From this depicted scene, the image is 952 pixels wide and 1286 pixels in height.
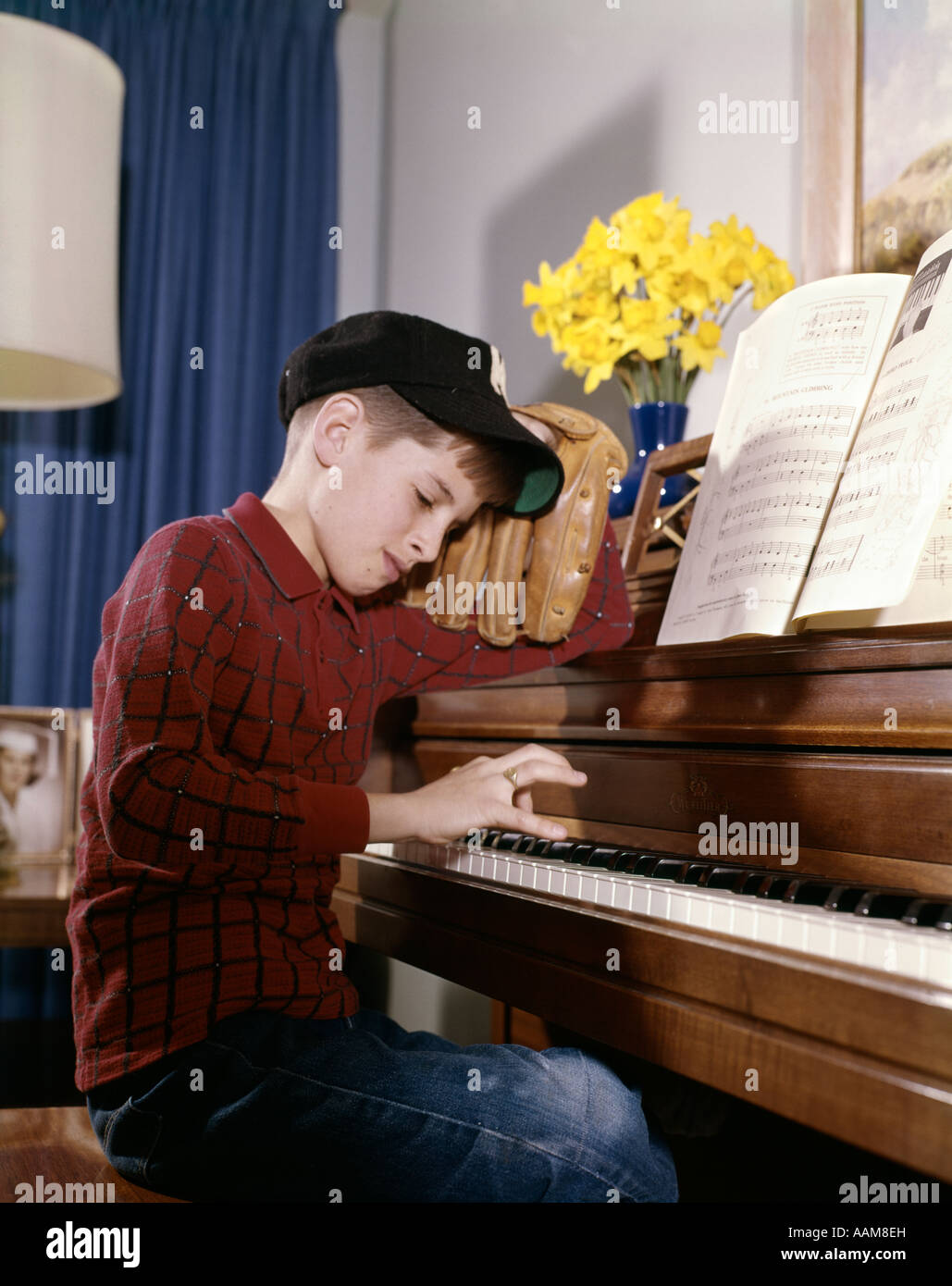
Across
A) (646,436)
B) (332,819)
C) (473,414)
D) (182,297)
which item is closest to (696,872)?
(332,819)

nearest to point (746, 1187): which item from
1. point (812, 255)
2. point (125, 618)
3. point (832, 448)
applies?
point (832, 448)

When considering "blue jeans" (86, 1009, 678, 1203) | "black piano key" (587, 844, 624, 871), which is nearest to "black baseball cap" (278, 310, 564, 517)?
"black piano key" (587, 844, 624, 871)

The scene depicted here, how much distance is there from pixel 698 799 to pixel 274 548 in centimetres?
55

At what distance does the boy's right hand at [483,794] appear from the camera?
1261 mm

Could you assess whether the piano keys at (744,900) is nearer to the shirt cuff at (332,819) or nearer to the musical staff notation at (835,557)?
the shirt cuff at (332,819)

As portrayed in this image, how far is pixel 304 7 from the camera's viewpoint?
128 inches

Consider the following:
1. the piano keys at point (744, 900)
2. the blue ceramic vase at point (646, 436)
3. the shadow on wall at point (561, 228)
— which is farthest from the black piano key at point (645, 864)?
the shadow on wall at point (561, 228)

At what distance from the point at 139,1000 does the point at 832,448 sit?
0.85m

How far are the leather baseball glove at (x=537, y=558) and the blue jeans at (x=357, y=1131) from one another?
2.12 feet

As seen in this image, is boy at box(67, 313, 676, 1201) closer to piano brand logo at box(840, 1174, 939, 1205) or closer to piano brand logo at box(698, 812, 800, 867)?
piano brand logo at box(698, 812, 800, 867)

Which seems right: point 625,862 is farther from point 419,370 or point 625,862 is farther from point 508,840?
point 419,370

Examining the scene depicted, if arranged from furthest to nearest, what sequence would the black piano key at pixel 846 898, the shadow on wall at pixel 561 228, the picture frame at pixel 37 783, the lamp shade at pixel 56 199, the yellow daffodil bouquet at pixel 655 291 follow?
the picture frame at pixel 37 783 < the shadow on wall at pixel 561 228 < the lamp shade at pixel 56 199 < the yellow daffodil bouquet at pixel 655 291 < the black piano key at pixel 846 898

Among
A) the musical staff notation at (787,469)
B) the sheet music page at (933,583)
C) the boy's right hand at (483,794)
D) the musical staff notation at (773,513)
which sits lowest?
the boy's right hand at (483,794)

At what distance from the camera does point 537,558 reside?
160 centimetres
